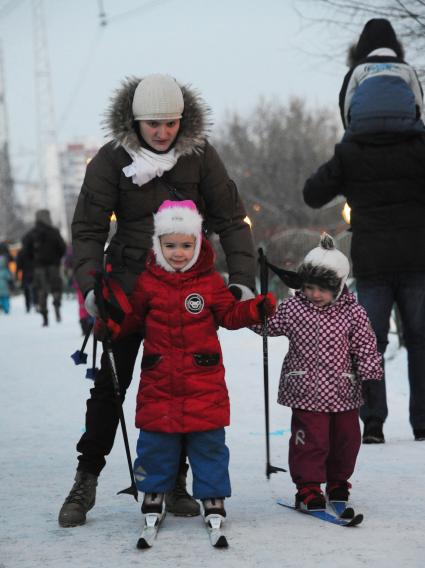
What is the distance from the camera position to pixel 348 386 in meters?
4.71

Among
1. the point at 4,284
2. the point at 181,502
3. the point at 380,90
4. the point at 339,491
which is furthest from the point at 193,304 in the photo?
the point at 4,284

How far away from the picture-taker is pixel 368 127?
602cm

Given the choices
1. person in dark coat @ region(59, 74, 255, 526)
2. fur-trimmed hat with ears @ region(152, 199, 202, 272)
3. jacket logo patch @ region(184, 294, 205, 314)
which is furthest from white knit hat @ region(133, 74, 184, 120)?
jacket logo patch @ region(184, 294, 205, 314)

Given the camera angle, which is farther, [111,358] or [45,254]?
[45,254]

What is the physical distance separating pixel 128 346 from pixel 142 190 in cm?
64

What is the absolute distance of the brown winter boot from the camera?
4.68 meters

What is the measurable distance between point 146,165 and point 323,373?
1.10 meters

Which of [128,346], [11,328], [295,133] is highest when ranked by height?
[295,133]

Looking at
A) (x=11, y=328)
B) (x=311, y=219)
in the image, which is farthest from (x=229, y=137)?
(x=11, y=328)

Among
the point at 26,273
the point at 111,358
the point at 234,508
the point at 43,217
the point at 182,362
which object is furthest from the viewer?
the point at 26,273

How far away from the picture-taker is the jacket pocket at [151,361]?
4.37 m

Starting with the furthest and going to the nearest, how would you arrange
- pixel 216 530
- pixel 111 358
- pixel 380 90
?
pixel 380 90 → pixel 111 358 → pixel 216 530

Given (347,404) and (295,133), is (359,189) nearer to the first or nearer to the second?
(347,404)

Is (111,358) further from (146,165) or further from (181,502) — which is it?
(146,165)
